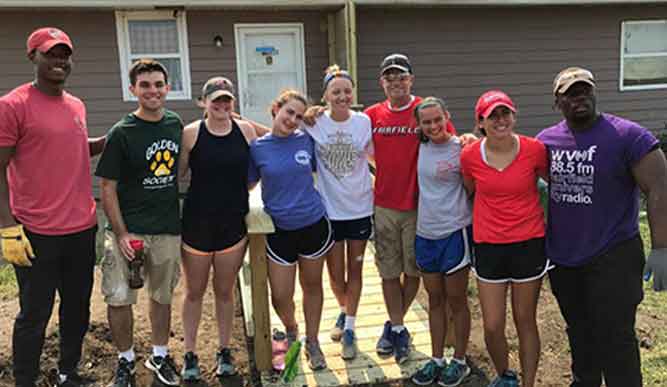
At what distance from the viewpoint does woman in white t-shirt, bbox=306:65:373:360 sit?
3326mm

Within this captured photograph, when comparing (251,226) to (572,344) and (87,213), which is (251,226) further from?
(572,344)

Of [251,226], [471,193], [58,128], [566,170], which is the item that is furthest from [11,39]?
[566,170]

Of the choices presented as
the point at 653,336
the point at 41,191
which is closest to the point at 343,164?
the point at 41,191

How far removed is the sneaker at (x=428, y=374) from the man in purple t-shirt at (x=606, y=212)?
3.12 ft

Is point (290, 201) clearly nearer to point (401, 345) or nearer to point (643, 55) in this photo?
Result: point (401, 345)

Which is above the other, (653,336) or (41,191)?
(41,191)

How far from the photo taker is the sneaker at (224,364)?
3451 mm

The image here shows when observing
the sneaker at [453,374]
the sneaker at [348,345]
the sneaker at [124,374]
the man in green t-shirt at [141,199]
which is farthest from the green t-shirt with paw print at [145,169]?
the sneaker at [453,374]

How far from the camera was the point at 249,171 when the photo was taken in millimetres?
3230

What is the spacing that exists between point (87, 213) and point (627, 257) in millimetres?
2661

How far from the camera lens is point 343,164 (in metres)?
3.34

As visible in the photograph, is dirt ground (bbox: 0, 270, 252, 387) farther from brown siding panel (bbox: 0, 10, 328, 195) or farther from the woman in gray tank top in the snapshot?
brown siding panel (bbox: 0, 10, 328, 195)

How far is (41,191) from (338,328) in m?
2.00

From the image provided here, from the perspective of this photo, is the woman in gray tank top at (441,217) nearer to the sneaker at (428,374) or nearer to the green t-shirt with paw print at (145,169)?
the sneaker at (428,374)
